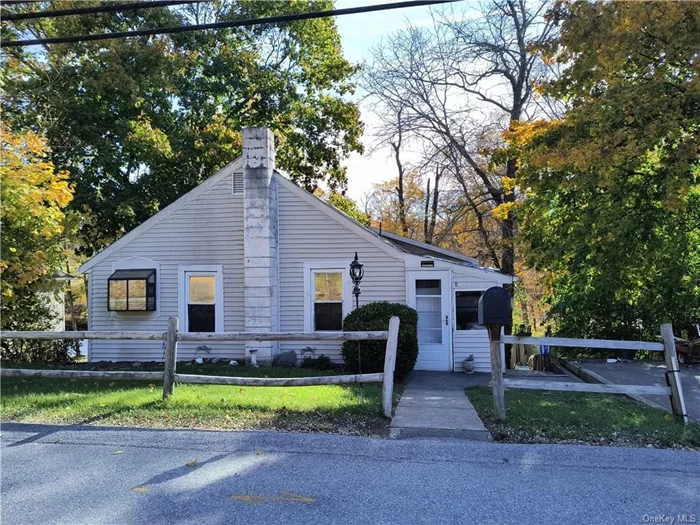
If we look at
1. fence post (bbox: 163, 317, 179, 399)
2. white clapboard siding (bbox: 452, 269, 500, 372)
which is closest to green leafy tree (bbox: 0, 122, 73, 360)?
fence post (bbox: 163, 317, 179, 399)

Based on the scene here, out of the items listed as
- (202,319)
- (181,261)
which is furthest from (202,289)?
(181,261)

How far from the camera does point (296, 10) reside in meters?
19.8

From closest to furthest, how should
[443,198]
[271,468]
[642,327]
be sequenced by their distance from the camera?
[271,468], [642,327], [443,198]

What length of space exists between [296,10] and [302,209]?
11.8 meters

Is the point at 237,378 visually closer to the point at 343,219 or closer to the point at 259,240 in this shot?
the point at 259,240

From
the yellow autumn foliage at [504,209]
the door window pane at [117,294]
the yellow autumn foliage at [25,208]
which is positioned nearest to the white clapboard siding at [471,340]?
the yellow autumn foliage at [504,209]

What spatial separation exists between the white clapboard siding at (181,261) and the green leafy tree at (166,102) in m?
4.76

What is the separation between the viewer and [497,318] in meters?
5.77

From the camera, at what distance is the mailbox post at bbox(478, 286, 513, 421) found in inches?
227

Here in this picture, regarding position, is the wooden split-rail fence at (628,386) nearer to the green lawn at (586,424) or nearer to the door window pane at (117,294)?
the green lawn at (586,424)

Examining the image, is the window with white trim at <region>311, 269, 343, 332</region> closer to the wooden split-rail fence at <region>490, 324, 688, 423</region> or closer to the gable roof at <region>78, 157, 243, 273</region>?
the gable roof at <region>78, 157, 243, 273</region>

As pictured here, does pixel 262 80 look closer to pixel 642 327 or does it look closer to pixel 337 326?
pixel 337 326

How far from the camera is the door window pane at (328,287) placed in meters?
12.1

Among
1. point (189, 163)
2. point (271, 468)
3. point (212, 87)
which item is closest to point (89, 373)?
point (271, 468)
